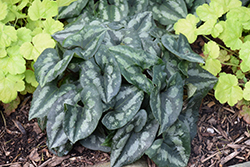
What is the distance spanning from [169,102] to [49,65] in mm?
920

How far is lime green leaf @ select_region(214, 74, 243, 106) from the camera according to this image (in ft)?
6.30

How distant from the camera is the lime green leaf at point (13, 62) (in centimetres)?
192

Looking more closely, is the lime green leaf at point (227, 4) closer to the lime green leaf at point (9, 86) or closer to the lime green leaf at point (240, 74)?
the lime green leaf at point (240, 74)

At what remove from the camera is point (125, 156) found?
5.46ft

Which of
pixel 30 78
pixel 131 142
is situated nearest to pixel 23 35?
pixel 30 78

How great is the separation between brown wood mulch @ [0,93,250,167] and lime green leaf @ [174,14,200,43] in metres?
0.61

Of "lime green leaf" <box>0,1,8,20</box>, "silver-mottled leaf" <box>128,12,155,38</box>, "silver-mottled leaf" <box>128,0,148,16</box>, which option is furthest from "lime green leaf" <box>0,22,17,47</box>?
"silver-mottled leaf" <box>128,0,148,16</box>

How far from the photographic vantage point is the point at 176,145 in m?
1.75

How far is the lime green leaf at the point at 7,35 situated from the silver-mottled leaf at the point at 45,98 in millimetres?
539

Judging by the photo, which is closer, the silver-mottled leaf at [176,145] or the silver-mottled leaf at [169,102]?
the silver-mottled leaf at [169,102]

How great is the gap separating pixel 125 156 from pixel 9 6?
1.70m

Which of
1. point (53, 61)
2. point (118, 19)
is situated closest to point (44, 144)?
point (53, 61)

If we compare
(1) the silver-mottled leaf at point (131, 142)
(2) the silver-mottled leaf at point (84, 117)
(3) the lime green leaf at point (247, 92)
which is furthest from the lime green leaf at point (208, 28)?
(2) the silver-mottled leaf at point (84, 117)

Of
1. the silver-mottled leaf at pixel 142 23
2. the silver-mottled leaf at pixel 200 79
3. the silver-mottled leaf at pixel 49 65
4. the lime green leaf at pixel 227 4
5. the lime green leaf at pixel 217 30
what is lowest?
the silver-mottled leaf at pixel 200 79
